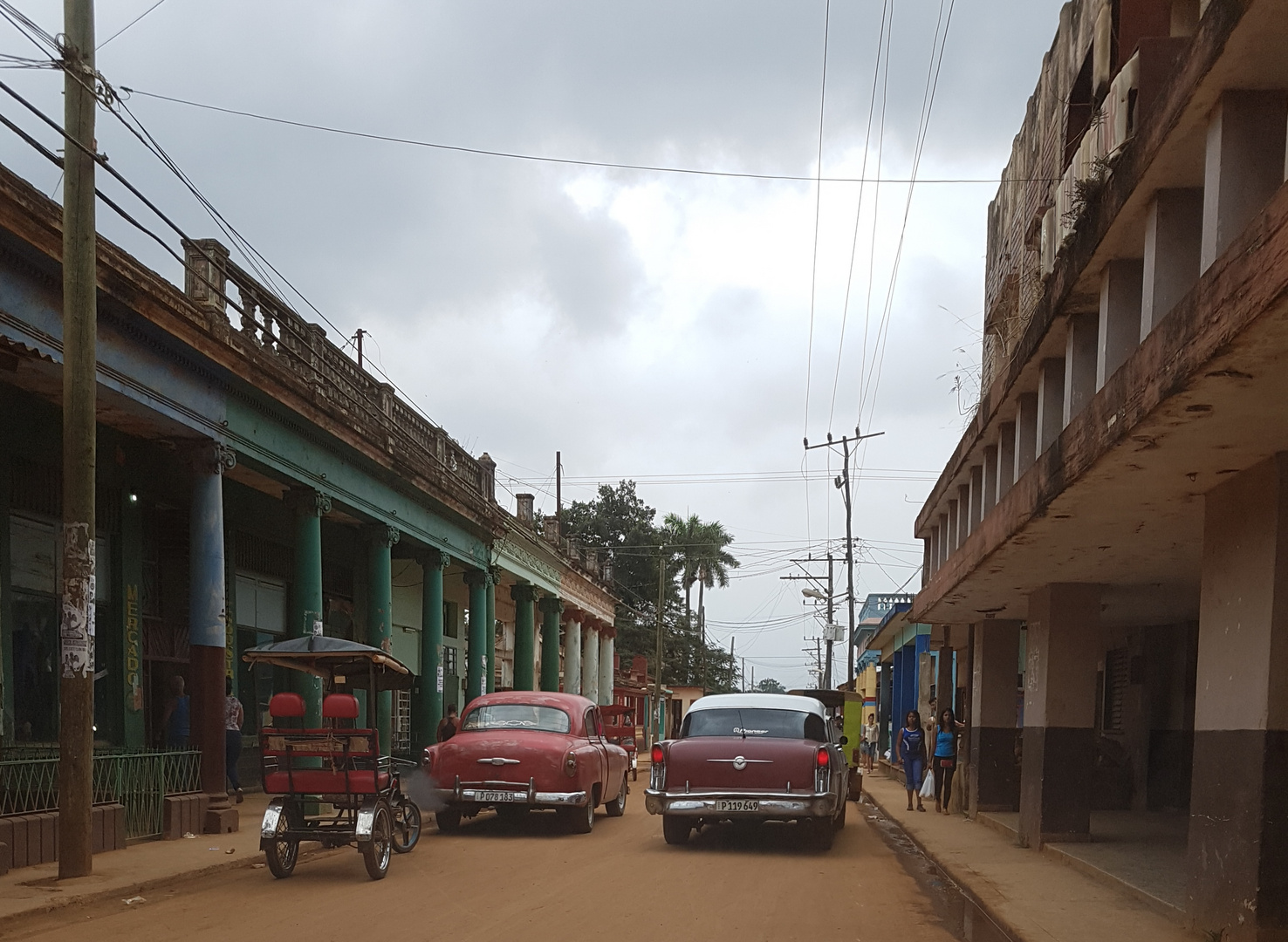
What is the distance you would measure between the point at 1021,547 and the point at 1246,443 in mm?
4831

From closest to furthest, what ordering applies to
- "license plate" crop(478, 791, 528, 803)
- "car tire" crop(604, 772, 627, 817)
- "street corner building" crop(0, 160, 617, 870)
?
"street corner building" crop(0, 160, 617, 870)
"license plate" crop(478, 791, 528, 803)
"car tire" crop(604, 772, 627, 817)

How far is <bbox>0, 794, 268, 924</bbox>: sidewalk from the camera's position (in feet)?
33.4

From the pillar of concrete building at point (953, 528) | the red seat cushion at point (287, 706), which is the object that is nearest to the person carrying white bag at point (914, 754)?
the pillar of concrete building at point (953, 528)

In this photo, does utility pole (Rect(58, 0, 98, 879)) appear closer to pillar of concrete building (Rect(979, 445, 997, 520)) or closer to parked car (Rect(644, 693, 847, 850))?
parked car (Rect(644, 693, 847, 850))

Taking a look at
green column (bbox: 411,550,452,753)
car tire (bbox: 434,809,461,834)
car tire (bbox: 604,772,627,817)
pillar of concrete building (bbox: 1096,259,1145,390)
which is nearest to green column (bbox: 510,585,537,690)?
green column (bbox: 411,550,452,753)

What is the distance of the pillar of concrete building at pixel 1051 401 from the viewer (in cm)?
1273

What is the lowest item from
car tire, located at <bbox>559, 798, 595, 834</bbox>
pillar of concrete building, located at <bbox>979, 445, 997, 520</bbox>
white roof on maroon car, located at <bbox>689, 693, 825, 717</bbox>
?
car tire, located at <bbox>559, 798, 595, 834</bbox>

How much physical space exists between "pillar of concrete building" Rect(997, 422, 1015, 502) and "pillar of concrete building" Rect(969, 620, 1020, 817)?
5705 mm

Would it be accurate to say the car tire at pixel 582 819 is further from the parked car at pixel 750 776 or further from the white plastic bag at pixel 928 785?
the white plastic bag at pixel 928 785

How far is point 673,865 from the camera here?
1345 cm

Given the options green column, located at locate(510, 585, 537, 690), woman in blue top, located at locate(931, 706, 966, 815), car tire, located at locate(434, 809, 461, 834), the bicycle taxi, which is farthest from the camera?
green column, located at locate(510, 585, 537, 690)

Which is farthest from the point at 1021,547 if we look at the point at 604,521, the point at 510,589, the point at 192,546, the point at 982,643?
the point at 604,521

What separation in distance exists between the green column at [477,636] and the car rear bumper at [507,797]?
1354 cm

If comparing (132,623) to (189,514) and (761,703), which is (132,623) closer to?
(189,514)
